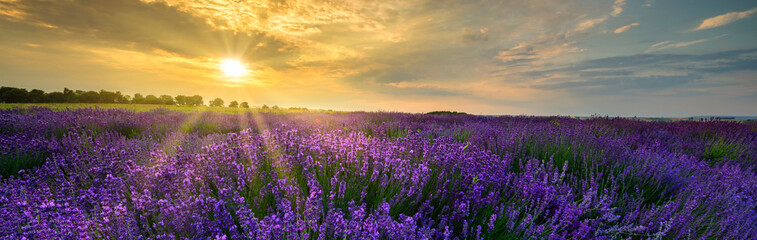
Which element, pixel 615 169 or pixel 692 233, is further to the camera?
pixel 615 169

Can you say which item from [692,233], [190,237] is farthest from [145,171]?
[692,233]

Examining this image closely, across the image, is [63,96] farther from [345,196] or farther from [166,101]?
[345,196]

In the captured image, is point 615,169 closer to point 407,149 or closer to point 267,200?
point 407,149

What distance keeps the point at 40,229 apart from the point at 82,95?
41034 millimetres

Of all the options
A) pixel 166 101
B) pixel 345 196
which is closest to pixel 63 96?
pixel 166 101

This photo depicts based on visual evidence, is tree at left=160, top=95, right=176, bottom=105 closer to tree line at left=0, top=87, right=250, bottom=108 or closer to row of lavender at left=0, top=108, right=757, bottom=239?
tree line at left=0, top=87, right=250, bottom=108

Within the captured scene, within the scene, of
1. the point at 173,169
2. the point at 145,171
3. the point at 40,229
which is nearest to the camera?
the point at 40,229

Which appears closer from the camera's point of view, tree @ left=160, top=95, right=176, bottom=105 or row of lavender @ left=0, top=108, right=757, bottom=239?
row of lavender @ left=0, top=108, right=757, bottom=239

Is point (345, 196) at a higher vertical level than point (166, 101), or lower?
lower

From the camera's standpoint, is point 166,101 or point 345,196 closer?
point 345,196

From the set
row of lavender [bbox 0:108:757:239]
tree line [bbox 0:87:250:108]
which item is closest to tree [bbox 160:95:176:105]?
tree line [bbox 0:87:250:108]

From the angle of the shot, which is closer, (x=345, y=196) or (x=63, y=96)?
(x=345, y=196)

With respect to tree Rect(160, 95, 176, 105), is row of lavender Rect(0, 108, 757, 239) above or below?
below

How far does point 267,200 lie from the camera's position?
6.57 feet
